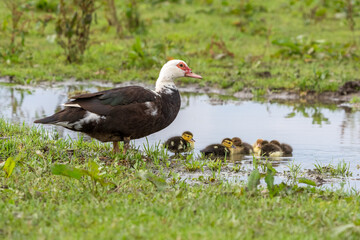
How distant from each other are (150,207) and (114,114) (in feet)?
7.34

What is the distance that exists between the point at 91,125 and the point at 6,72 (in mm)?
7331

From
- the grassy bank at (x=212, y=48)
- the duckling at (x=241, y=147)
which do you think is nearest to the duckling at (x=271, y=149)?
the duckling at (x=241, y=147)

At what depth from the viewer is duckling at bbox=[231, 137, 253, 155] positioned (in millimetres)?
8125

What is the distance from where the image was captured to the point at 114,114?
22.4ft

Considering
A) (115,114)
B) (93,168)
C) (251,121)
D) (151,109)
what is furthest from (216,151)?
(93,168)

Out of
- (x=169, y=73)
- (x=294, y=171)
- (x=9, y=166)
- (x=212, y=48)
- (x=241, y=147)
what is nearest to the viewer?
(x=9, y=166)

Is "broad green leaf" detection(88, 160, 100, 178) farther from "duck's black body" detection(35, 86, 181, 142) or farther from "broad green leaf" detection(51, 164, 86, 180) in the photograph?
"duck's black body" detection(35, 86, 181, 142)

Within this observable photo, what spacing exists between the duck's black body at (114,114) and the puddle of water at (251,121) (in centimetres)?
67

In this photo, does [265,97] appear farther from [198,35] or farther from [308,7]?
[308,7]

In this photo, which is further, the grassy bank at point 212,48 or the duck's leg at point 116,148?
the grassy bank at point 212,48

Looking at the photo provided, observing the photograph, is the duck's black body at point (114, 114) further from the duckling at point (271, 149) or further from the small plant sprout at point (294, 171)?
the duckling at point (271, 149)

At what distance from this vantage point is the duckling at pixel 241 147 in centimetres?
812

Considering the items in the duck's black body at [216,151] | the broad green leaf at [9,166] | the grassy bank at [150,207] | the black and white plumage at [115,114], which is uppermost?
the black and white plumage at [115,114]

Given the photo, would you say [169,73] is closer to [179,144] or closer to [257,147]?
[179,144]
